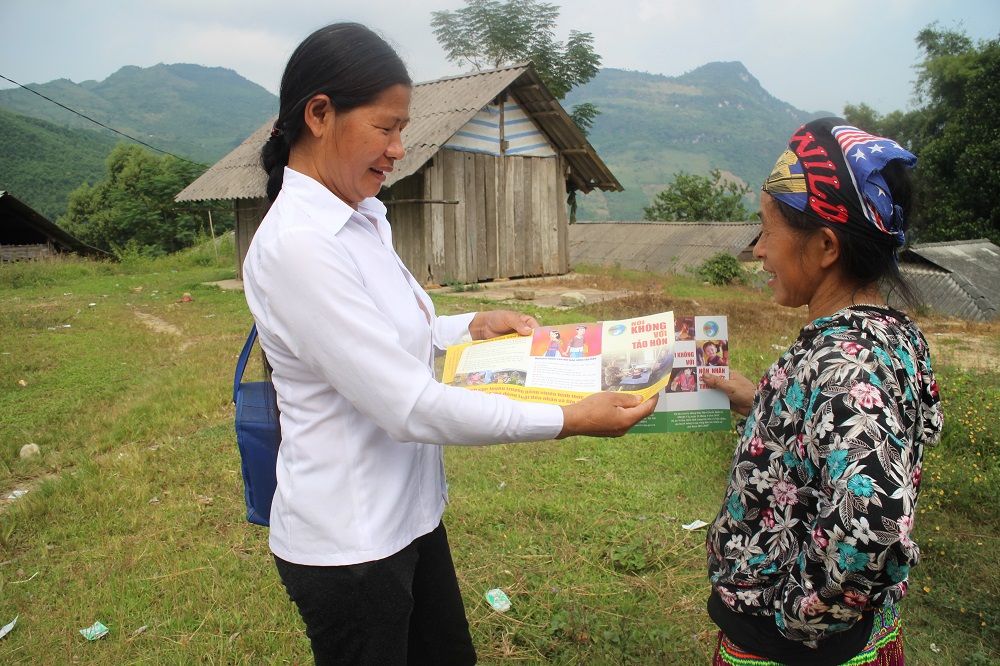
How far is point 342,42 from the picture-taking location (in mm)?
1428

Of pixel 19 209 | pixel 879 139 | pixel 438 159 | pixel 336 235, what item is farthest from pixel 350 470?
pixel 19 209

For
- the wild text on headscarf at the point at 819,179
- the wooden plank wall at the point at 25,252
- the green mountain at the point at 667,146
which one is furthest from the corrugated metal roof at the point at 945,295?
the green mountain at the point at 667,146

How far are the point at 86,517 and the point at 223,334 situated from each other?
5.34m

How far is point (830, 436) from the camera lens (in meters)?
1.18

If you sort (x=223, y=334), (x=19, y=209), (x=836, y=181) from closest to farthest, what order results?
(x=836, y=181) → (x=223, y=334) → (x=19, y=209)

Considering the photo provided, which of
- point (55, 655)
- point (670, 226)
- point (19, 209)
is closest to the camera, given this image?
point (55, 655)

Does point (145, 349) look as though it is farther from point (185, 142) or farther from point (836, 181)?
point (185, 142)

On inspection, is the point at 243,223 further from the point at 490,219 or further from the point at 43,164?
the point at 43,164

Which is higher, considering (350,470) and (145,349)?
(350,470)

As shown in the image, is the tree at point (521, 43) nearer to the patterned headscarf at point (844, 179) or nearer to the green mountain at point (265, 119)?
the patterned headscarf at point (844, 179)

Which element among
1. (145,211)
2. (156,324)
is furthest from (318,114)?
(145,211)

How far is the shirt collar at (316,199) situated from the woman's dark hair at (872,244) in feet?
2.93

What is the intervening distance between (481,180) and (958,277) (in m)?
10.5

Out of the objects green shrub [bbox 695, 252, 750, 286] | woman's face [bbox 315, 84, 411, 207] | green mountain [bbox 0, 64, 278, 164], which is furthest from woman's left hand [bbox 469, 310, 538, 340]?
green mountain [bbox 0, 64, 278, 164]
